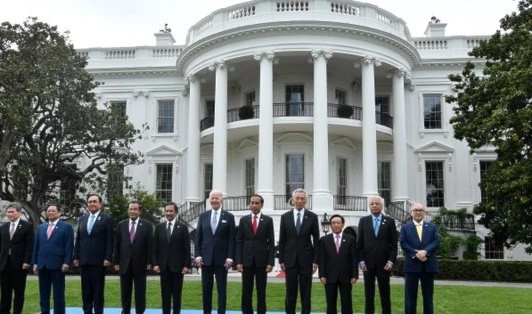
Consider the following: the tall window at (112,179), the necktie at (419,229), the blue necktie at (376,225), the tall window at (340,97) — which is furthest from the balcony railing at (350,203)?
the necktie at (419,229)

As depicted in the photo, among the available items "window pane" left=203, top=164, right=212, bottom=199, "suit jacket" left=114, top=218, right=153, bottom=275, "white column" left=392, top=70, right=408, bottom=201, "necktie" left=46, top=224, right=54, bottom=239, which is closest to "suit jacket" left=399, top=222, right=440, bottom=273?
"suit jacket" left=114, top=218, right=153, bottom=275

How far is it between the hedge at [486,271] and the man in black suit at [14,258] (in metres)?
13.5

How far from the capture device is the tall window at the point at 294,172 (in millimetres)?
27344

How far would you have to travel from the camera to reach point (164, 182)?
31.0 m

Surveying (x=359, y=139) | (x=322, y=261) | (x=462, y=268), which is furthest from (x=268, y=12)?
(x=322, y=261)

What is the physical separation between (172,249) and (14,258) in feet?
8.72

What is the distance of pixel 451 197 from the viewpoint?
29.5m

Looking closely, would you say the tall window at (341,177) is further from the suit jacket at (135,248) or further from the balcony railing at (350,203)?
the suit jacket at (135,248)

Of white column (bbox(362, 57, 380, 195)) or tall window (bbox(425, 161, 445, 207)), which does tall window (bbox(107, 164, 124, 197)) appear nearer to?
white column (bbox(362, 57, 380, 195))

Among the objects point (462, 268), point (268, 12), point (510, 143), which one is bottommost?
point (462, 268)

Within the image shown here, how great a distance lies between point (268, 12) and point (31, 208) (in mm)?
13253

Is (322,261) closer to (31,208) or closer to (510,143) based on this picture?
(510,143)

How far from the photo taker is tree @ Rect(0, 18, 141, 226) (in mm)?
22016

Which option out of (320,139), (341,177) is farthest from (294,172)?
(320,139)
